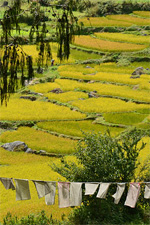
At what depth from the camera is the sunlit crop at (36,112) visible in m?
20.2

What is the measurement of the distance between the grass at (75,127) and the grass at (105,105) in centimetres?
156

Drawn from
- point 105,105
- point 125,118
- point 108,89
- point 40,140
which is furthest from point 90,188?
point 108,89

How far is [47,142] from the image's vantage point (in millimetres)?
17094

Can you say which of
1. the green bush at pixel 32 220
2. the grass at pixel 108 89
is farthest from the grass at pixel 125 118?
the green bush at pixel 32 220

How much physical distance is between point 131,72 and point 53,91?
6.34m

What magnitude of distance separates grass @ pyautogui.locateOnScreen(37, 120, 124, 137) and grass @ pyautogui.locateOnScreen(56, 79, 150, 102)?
4394 mm

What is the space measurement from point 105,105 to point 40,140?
5.69 meters

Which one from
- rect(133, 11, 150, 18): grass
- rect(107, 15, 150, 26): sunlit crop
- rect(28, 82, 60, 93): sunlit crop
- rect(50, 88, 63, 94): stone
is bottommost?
rect(28, 82, 60, 93): sunlit crop

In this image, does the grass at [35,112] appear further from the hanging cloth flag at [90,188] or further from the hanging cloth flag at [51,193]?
the hanging cloth flag at [90,188]

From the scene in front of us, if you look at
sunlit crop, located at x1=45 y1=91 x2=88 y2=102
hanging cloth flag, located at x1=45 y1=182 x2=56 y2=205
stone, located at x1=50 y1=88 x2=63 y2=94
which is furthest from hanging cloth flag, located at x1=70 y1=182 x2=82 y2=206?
stone, located at x1=50 y1=88 x2=63 y2=94

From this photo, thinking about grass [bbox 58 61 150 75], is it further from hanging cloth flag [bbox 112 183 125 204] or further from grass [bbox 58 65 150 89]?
hanging cloth flag [bbox 112 183 125 204]

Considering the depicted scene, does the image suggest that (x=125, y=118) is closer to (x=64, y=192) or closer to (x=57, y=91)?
(x=57, y=91)

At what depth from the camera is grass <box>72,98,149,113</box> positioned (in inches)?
833

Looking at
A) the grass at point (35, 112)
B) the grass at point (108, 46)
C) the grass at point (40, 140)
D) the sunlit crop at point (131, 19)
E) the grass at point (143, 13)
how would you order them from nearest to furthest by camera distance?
1. the grass at point (40, 140)
2. the grass at point (35, 112)
3. the grass at point (108, 46)
4. the sunlit crop at point (131, 19)
5. the grass at point (143, 13)
